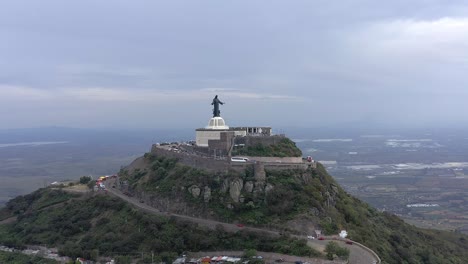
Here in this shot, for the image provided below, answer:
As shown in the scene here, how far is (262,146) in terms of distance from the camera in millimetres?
51938

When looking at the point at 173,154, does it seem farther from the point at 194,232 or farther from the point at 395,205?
the point at 395,205

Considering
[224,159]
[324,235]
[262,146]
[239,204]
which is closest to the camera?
[324,235]

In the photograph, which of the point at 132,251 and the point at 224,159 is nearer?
the point at 132,251

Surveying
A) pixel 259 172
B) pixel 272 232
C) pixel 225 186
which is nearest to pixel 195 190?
pixel 225 186

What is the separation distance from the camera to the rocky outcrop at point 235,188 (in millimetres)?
43469

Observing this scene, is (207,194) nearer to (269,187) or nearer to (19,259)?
(269,187)

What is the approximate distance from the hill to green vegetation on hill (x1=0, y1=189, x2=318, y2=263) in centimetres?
238

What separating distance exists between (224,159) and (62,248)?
57.0ft

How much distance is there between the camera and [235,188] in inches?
1720

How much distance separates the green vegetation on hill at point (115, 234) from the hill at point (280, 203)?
93.9 inches

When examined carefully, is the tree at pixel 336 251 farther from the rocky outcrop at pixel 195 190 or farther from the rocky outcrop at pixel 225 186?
the rocky outcrop at pixel 195 190

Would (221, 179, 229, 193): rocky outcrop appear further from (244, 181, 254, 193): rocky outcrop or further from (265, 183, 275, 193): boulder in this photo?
(265, 183, 275, 193): boulder

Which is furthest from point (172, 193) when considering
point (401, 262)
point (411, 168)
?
point (411, 168)

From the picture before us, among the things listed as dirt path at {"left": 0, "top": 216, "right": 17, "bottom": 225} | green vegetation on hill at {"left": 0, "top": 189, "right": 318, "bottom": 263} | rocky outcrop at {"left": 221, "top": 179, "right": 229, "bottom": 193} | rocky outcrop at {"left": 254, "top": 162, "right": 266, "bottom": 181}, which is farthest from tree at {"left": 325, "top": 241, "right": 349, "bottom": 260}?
dirt path at {"left": 0, "top": 216, "right": 17, "bottom": 225}
